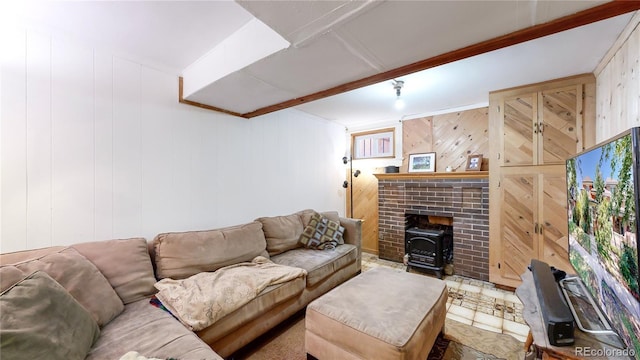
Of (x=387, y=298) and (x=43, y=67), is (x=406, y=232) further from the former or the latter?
(x=43, y=67)

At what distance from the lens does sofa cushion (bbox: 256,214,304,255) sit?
276 cm

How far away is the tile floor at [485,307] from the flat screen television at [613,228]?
1.03 metres

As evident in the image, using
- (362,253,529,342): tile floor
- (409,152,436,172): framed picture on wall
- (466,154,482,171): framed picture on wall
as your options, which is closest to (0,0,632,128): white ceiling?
(466,154,482,171): framed picture on wall

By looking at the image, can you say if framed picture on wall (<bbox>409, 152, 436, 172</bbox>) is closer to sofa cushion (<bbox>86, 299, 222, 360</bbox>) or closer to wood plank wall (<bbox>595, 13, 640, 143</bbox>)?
wood plank wall (<bbox>595, 13, 640, 143</bbox>)

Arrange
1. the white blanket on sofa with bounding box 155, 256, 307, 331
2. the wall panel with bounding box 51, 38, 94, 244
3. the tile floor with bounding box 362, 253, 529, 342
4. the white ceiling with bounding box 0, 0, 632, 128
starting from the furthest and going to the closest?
the tile floor with bounding box 362, 253, 529, 342 → the wall panel with bounding box 51, 38, 94, 244 → the white blanket on sofa with bounding box 155, 256, 307, 331 → the white ceiling with bounding box 0, 0, 632, 128

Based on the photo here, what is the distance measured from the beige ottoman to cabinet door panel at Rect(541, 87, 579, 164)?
6.76 ft

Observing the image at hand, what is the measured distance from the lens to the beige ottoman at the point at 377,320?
4.54 ft

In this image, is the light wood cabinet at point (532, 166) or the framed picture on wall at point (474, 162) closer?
the light wood cabinet at point (532, 166)

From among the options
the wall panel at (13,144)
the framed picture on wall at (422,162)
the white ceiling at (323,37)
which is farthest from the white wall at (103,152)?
the framed picture on wall at (422,162)

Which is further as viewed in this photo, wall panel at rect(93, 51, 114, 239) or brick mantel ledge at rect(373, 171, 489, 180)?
brick mantel ledge at rect(373, 171, 489, 180)

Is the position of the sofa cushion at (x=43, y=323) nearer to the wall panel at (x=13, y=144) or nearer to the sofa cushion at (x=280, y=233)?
the wall panel at (x=13, y=144)

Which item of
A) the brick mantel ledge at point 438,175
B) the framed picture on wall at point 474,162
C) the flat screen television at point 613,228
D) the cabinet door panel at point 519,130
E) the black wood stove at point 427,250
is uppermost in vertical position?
the cabinet door panel at point 519,130

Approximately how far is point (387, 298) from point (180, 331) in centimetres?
135

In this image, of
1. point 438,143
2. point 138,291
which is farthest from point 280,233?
point 438,143
